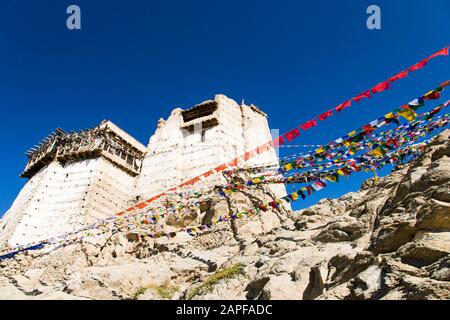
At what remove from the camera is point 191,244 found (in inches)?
691

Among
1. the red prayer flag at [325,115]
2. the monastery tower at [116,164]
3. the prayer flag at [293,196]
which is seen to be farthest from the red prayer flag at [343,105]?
the monastery tower at [116,164]

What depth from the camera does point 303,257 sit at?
9.92 m

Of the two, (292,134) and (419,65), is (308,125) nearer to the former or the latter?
(292,134)

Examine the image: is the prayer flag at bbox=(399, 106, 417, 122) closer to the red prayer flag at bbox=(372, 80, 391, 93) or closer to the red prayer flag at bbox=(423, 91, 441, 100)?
the red prayer flag at bbox=(423, 91, 441, 100)

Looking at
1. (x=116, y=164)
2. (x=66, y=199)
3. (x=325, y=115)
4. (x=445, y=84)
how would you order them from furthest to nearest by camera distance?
1. (x=116, y=164)
2. (x=66, y=199)
3. (x=325, y=115)
4. (x=445, y=84)

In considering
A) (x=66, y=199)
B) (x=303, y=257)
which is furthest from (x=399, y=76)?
(x=66, y=199)

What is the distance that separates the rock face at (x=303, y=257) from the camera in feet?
20.4

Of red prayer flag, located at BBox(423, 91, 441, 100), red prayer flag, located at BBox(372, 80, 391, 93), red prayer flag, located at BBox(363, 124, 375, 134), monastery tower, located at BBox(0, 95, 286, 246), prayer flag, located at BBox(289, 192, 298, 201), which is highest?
monastery tower, located at BBox(0, 95, 286, 246)

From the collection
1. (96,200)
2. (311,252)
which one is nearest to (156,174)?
(96,200)

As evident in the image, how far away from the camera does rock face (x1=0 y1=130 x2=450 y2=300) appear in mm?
6207

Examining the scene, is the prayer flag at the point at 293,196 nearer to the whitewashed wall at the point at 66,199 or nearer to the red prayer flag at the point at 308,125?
the red prayer flag at the point at 308,125

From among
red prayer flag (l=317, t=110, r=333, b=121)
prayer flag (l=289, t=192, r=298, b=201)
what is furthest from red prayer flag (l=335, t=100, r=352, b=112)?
prayer flag (l=289, t=192, r=298, b=201)

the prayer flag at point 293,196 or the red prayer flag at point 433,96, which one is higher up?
the red prayer flag at point 433,96
